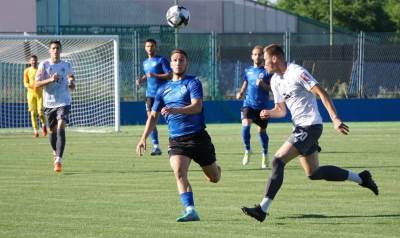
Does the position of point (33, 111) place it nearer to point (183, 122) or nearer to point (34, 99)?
point (34, 99)

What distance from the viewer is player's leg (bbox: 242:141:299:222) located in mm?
10680

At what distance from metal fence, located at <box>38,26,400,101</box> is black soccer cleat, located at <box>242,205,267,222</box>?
2503 cm

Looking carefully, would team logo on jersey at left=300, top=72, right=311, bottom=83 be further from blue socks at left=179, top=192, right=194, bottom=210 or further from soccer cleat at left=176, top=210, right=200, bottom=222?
soccer cleat at left=176, top=210, right=200, bottom=222

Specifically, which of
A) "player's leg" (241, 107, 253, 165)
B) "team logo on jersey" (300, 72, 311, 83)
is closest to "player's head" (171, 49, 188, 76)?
"team logo on jersey" (300, 72, 311, 83)

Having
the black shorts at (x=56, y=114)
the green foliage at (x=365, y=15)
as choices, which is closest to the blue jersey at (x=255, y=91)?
the black shorts at (x=56, y=114)

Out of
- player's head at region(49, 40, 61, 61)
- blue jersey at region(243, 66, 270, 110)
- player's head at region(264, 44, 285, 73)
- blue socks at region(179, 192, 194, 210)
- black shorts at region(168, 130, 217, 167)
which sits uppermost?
player's head at region(49, 40, 61, 61)

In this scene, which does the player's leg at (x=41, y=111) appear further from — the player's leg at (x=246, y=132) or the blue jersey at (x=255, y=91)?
the blue jersey at (x=255, y=91)

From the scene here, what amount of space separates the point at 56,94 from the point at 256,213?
23.9ft

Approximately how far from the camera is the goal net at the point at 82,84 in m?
30.3

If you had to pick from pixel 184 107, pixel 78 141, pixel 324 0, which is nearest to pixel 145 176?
pixel 184 107

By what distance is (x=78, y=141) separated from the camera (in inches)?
1027

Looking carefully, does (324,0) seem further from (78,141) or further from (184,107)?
(184,107)

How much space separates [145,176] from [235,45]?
2370 cm

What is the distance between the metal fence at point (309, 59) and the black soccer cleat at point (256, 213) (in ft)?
82.1
